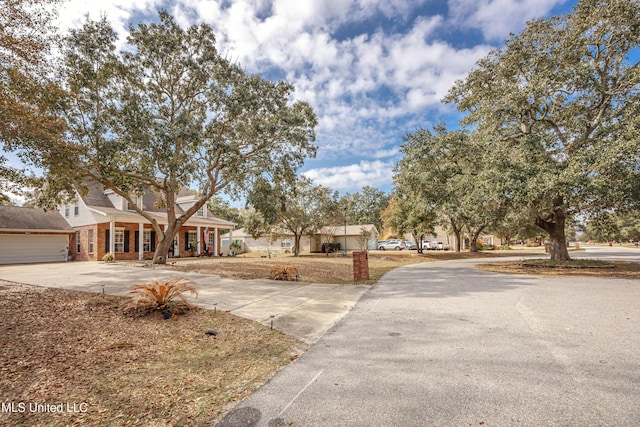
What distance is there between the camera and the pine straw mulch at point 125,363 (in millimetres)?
2924

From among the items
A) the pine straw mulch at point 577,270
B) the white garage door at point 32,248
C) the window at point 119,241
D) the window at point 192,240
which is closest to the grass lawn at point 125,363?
the pine straw mulch at point 577,270

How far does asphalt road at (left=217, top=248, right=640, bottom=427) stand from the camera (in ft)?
8.97

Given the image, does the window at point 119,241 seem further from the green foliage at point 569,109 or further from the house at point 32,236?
the green foliage at point 569,109

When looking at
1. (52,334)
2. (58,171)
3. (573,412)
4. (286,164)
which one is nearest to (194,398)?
(52,334)

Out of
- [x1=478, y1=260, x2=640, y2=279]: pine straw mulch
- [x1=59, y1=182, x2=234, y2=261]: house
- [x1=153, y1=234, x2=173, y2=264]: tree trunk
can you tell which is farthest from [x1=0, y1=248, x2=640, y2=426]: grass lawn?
[x1=59, y1=182, x2=234, y2=261]: house

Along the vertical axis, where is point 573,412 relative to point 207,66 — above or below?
below

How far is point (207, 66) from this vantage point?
14.6m

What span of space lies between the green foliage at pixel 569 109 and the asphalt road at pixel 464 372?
6.38m

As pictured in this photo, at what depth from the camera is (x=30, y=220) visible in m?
21.7

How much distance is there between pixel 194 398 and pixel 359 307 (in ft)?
15.8

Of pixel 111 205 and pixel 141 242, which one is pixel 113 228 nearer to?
pixel 141 242

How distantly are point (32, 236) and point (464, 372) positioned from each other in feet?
91.6

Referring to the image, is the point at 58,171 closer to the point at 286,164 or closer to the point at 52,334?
the point at 52,334

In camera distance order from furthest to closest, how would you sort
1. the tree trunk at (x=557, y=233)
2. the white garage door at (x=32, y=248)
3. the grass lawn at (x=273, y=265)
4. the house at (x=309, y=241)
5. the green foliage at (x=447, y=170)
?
1. the house at (x=309, y=241)
2. the white garage door at (x=32, y=248)
3. the tree trunk at (x=557, y=233)
4. the green foliage at (x=447, y=170)
5. the grass lawn at (x=273, y=265)
